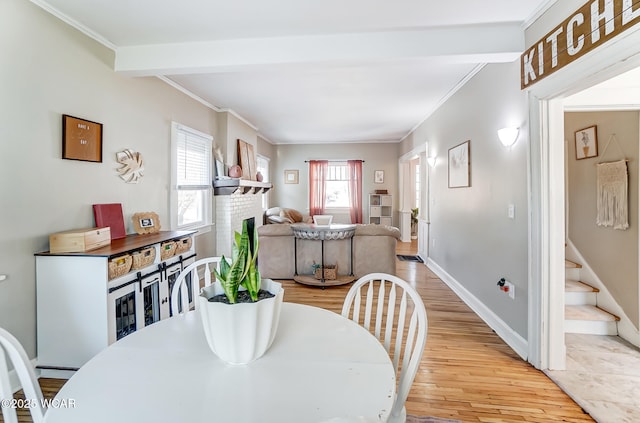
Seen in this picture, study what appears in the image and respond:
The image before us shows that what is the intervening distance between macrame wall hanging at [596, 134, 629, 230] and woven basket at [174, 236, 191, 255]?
13.2 feet

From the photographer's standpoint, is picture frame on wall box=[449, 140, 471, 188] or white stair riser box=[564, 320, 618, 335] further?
picture frame on wall box=[449, 140, 471, 188]

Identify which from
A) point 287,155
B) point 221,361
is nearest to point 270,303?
point 221,361

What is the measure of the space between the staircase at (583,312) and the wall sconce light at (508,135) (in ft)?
5.38

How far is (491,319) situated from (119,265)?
3.21 metres

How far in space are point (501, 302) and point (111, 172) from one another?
3.70m

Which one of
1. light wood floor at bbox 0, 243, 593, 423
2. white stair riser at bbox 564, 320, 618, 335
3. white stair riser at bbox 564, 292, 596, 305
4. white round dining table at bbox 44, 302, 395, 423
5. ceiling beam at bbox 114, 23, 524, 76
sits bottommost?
light wood floor at bbox 0, 243, 593, 423

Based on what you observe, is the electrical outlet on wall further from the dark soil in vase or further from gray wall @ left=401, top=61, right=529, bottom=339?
the dark soil in vase

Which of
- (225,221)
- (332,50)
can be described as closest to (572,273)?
(332,50)

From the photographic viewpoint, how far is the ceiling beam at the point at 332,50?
93.1 inches

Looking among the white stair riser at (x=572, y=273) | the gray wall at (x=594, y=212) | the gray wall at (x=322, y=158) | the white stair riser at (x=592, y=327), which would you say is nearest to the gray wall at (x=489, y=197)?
the white stair riser at (x=592, y=327)

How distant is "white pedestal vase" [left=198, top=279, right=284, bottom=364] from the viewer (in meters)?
0.93

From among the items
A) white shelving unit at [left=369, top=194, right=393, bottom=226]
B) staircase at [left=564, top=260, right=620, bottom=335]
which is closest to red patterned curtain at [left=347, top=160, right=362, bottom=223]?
white shelving unit at [left=369, top=194, right=393, bottom=226]

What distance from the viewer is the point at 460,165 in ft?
11.9

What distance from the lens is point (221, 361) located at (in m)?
1.00
